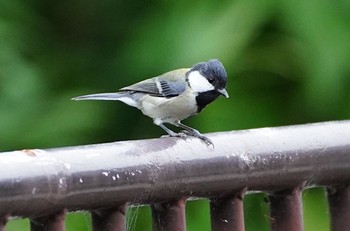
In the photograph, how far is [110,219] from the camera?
1459mm

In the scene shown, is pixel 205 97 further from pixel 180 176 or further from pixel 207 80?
→ pixel 180 176

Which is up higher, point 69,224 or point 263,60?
point 263,60

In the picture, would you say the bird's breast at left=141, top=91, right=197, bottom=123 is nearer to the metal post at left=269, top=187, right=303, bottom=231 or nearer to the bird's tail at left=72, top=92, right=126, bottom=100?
the bird's tail at left=72, top=92, right=126, bottom=100

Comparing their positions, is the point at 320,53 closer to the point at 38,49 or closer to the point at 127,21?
the point at 127,21

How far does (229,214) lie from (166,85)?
1.60 m

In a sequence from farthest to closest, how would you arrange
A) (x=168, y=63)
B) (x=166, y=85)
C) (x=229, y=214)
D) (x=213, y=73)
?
(x=168, y=63)
(x=166, y=85)
(x=213, y=73)
(x=229, y=214)

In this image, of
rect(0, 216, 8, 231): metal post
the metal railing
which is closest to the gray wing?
the metal railing

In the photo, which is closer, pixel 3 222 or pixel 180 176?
pixel 3 222

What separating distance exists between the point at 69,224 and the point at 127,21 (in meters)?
0.84

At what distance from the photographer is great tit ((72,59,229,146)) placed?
2.92m

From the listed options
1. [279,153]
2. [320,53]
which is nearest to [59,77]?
[320,53]

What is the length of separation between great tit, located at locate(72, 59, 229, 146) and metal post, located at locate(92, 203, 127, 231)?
136 cm

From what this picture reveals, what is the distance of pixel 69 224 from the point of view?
128 inches

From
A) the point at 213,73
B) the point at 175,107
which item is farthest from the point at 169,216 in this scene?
the point at 175,107
